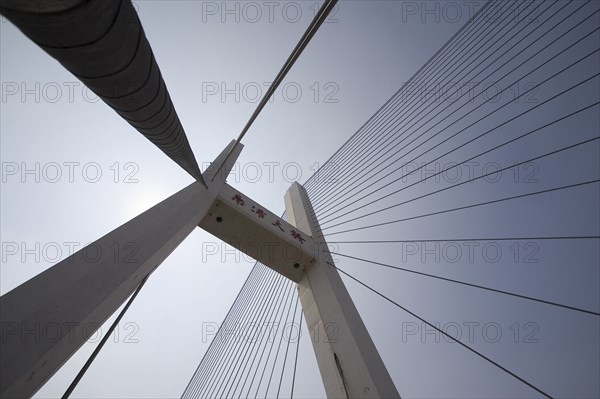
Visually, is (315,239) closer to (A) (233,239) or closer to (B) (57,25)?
(A) (233,239)

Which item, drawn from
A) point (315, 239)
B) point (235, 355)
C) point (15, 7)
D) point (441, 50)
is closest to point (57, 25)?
point (15, 7)

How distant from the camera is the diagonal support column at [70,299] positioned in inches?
34.8

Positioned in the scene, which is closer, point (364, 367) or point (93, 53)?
point (93, 53)

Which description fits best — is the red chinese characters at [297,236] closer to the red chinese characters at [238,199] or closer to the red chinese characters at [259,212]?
the red chinese characters at [259,212]

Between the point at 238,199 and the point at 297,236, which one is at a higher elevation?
the point at 238,199

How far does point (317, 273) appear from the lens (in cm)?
268

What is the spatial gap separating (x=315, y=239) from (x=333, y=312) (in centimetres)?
97

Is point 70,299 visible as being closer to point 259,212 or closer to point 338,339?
point 338,339

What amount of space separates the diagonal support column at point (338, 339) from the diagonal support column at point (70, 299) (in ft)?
4.15

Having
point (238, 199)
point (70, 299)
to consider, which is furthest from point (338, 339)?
point (238, 199)

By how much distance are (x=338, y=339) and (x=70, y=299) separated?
5.07 feet

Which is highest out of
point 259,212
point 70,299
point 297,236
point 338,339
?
point 259,212

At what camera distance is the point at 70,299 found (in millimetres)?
1106

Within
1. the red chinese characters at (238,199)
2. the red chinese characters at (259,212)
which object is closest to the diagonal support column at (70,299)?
the red chinese characters at (238,199)
